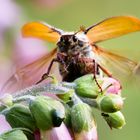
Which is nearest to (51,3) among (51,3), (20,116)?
(51,3)

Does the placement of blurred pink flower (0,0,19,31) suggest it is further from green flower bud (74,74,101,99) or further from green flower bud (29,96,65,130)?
green flower bud (29,96,65,130)

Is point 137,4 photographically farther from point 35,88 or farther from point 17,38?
point 35,88

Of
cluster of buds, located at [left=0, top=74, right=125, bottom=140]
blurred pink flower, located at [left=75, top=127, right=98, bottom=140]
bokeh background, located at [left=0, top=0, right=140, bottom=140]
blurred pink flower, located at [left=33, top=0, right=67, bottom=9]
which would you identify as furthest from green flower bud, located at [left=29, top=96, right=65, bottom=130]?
blurred pink flower, located at [left=33, top=0, right=67, bottom=9]

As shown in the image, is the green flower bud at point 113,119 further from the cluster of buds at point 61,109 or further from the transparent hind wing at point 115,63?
the transparent hind wing at point 115,63

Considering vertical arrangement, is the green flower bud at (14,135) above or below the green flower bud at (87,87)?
below


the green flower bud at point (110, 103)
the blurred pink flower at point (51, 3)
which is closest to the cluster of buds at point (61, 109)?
the green flower bud at point (110, 103)

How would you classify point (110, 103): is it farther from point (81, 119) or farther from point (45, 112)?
point (45, 112)

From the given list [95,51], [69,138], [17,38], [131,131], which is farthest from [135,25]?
[131,131]
